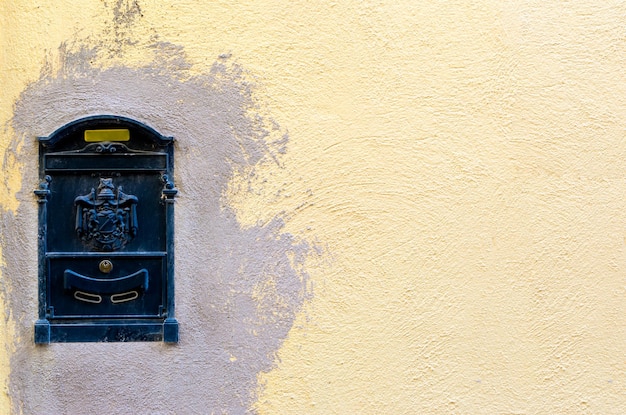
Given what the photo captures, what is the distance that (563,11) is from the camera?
3314 millimetres

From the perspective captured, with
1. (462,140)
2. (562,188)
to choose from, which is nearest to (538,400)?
(562,188)

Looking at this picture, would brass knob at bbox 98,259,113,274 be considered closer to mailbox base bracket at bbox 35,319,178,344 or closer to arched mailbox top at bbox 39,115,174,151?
mailbox base bracket at bbox 35,319,178,344

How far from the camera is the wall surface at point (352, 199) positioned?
Answer: 10.7 feet

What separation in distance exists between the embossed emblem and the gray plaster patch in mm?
216

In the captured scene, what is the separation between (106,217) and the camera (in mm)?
3225

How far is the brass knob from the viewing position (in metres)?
3.23

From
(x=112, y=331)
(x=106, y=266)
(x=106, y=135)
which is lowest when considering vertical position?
(x=112, y=331)

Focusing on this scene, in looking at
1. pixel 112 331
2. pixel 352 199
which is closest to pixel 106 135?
pixel 112 331

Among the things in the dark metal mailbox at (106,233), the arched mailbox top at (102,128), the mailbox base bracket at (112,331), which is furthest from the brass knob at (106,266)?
the arched mailbox top at (102,128)

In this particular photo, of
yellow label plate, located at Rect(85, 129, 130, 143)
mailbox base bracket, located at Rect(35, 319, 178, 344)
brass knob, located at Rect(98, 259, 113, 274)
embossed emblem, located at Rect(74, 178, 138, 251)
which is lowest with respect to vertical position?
mailbox base bracket, located at Rect(35, 319, 178, 344)

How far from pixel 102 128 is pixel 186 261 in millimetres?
720

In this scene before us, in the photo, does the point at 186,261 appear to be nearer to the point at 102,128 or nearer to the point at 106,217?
the point at 106,217

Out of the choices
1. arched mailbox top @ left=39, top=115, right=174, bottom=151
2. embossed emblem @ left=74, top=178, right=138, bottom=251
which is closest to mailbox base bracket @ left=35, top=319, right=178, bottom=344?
embossed emblem @ left=74, top=178, right=138, bottom=251

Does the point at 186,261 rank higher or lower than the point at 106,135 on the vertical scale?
lower
